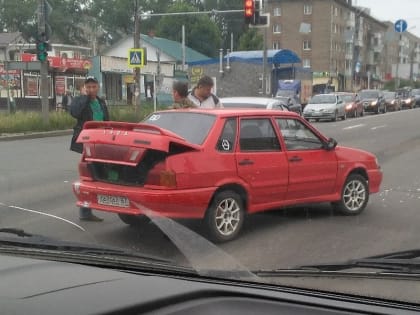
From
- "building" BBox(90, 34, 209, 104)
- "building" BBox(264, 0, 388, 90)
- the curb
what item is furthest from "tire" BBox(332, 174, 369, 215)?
"building" BBox(264, 0, 388, 90)

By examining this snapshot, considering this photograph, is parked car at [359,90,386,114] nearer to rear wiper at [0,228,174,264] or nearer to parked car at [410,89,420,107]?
parked car at [410,89,420,107]

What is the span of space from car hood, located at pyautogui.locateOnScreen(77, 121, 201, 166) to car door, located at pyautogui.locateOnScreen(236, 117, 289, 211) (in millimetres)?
638

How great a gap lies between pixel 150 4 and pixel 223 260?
308 feet

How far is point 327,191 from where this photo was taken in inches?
290

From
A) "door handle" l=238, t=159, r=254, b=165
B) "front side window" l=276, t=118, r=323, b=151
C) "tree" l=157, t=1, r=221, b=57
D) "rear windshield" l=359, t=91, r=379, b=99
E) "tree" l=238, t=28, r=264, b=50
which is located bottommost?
"door handle" l=238, t=159, r=254, b=165

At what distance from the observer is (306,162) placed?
23.0 feet

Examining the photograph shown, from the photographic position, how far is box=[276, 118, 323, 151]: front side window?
6.93 m

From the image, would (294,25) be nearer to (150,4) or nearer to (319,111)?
(150,4)

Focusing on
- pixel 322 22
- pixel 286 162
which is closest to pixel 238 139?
pixel 286 162

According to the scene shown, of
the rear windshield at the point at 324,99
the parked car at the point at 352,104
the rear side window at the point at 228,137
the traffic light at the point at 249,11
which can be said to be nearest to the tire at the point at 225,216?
the rear side window at the point at 228,137

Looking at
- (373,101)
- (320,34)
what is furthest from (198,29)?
(373,101)

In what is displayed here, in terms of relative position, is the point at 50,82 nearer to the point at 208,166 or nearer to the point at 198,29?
the point at 208,166

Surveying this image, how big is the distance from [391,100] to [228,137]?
42396mm

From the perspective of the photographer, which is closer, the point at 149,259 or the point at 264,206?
the point at 149,259
